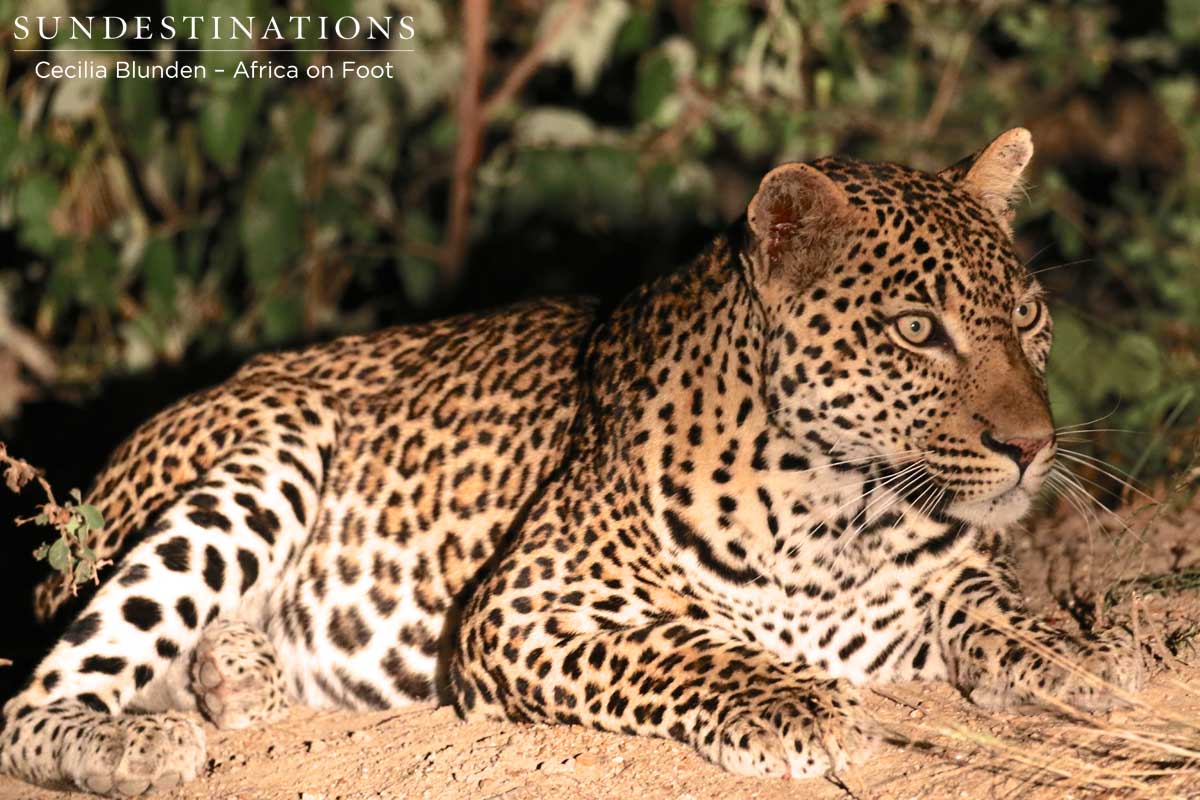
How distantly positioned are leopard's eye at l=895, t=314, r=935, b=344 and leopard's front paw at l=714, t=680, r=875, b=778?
3.49ft

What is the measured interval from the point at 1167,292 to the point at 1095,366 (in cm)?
187

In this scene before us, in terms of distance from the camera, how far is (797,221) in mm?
4633

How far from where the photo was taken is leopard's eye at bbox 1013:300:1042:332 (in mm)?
4753

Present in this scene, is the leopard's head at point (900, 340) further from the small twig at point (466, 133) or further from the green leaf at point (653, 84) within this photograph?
the small twig at point (466, 133)

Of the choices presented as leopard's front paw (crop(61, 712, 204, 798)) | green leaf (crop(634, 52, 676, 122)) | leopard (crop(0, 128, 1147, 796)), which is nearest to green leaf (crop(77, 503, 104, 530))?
leopard (crop(0, 128, 1147, 796))

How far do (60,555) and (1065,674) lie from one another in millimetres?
3098

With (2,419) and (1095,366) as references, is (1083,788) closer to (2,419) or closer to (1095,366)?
(1095,366)

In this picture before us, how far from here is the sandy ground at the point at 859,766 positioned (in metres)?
4.06

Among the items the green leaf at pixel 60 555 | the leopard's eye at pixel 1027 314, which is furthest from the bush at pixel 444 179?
the green leaf at pixel 60 555

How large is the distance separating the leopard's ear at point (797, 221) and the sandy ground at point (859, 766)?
1364 mm

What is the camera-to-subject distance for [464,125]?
827cm

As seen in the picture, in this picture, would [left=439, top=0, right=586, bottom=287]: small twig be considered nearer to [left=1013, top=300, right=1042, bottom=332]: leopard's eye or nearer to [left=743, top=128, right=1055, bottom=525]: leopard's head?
[left=743, top=128, right=1055, bottom=525]: leopard's head

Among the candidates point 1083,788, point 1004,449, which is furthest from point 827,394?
point 1083,788

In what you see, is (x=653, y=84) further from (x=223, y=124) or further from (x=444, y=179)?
(x=444, y=179)
